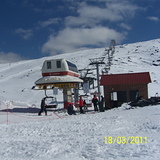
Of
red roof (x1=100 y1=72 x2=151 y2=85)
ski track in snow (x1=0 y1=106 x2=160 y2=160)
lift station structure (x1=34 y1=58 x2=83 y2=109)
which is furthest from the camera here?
lift station structure (x1=34 y1=58 x2=83 y2=109)

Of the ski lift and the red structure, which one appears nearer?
the red structure

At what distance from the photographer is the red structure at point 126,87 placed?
891 inches

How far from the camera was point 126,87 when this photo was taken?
75.2 ft

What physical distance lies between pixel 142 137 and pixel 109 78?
15.7 m

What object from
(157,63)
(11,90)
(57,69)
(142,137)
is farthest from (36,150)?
(157,63)

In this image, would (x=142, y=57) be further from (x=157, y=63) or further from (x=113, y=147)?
(x=113, y=147)

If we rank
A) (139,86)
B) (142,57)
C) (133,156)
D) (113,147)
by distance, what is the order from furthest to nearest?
(142,57) < (139,86) < (113,147) < (133,156)

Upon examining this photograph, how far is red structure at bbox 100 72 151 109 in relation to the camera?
74.2ft

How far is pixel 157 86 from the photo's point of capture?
4134cm

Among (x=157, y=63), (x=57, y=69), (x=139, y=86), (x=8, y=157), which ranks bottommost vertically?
(x=8, y=157)

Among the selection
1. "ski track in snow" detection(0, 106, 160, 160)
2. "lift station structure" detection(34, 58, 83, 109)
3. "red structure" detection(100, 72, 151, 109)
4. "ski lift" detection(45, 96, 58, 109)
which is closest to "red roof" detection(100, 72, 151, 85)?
"red structure" detection(100, 72, 151, 109)
